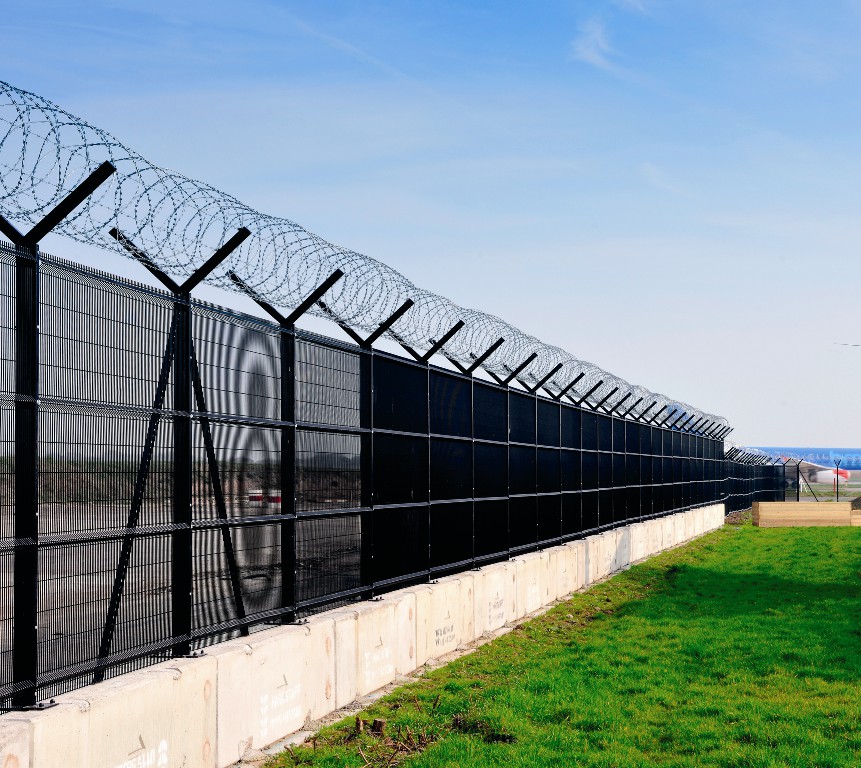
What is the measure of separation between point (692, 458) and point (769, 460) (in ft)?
117

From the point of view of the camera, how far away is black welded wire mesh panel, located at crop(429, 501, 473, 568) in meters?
13.1

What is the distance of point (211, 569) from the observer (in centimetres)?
827

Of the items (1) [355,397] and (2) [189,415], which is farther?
(1) [355,397]

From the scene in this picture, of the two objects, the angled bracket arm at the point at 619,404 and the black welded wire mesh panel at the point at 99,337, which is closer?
the black welded wire mesh panel at the point at 99,337

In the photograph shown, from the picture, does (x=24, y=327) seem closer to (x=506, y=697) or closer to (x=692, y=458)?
(x=506, y=697)

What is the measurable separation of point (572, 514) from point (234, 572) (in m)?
12.6

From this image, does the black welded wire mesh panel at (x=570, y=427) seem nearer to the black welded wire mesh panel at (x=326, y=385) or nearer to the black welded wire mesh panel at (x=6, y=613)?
the black welded wire mesh panel at (x=326, y=385)

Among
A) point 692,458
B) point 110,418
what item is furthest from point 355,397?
point 692,458

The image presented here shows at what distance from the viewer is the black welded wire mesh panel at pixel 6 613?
6031mm

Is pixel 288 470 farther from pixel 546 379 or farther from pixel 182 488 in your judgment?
pixel 546 379

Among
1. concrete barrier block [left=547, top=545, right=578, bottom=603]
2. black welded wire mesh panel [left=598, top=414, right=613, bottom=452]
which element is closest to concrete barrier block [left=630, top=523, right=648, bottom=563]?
black welded wire mesh panel [left=598, top=414, right=613, bottom=452]

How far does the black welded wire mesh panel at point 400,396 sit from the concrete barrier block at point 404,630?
1.65 m

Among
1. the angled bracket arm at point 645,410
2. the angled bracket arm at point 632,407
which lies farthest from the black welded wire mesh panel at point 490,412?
the angled bracket arm at point 645,410

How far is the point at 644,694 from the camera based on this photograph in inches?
399
